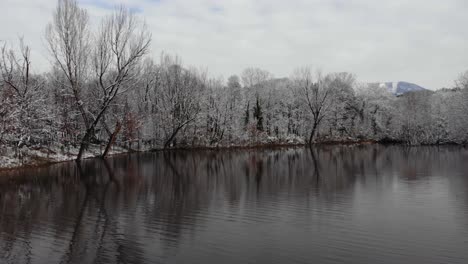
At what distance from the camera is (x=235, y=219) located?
1448 cm

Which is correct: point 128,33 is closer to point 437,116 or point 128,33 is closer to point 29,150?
point 29,150

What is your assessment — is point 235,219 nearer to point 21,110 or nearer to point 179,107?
point 21,110

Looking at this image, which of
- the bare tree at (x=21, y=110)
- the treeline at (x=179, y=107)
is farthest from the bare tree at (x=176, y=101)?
the bare tree at (x=21, y=110)

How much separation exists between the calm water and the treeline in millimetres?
13524

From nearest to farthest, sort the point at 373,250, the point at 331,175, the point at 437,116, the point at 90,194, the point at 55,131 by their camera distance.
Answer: the point at 373,250 → the point at 90,194 → the point at 331,175 → the point at 55,131 → the point at 437,116

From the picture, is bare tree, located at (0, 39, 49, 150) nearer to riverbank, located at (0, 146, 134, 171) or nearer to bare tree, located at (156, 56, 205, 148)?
riverbank, located at (0, 146, 134, 171)

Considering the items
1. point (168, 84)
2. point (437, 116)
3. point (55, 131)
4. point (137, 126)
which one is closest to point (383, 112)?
point (437, 116)

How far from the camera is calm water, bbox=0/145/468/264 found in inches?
417

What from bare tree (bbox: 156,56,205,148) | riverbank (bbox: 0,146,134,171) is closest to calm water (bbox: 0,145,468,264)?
riverbank (bbox: 0,146,134,171)

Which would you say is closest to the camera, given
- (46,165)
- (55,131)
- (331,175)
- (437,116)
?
(331,175)

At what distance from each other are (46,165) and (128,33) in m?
15.6

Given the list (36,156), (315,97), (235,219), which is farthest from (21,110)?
(315,97)

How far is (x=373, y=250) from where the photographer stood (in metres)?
10.8

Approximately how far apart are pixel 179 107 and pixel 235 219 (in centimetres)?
4330
